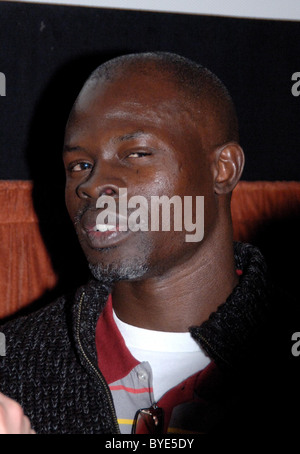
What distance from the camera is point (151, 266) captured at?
104 cm

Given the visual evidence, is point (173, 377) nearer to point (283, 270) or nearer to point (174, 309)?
point (174, 309)

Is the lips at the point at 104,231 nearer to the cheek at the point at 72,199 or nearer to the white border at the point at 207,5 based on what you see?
the cheek at the point at 72,199

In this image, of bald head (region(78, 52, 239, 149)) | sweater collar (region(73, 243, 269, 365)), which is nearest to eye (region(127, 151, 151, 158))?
bald head (region(78, 52, 239, 149))

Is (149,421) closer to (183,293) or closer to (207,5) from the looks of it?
(183,293)

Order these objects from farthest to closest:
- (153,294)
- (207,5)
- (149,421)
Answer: (207,5) < (153,294) < (149,421)

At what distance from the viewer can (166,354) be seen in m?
Answer: 1.06

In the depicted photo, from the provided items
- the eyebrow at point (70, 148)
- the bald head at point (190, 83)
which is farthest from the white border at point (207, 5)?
the eyebrow at point (70, 148)

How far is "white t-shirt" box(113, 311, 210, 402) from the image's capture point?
3.41 ft

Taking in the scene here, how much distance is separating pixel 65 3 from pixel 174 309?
756 mm

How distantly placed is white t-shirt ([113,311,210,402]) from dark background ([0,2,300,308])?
479mm

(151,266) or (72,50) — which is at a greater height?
(72,50)

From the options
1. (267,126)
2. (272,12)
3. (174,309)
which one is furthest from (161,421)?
(272,12)

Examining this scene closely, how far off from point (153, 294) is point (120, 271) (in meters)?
0.10

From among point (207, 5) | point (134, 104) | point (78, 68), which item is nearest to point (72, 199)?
point (134, 104)
